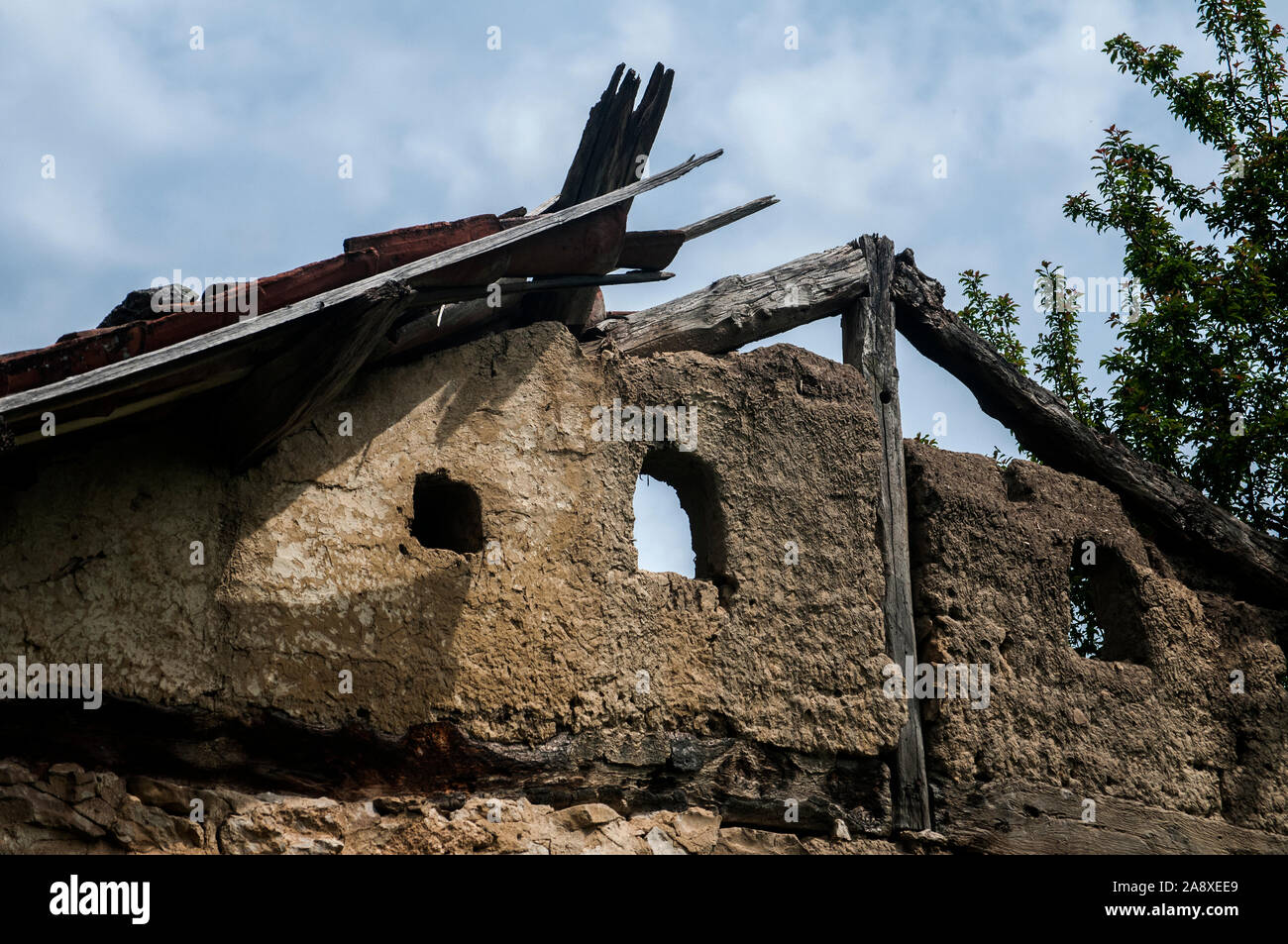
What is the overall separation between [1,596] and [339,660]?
1044mm

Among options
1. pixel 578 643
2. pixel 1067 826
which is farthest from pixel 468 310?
pixel 1067 826

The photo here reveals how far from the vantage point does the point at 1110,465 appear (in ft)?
21.4

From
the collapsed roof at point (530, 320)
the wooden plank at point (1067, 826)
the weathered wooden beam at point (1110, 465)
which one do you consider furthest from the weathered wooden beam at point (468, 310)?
the wooden plank at point (1067, 826)

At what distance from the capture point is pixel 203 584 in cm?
418

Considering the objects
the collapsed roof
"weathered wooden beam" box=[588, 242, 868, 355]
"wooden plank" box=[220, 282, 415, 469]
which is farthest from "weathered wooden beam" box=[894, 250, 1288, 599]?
"wooden plank" box=[220, 282, 415, 469]

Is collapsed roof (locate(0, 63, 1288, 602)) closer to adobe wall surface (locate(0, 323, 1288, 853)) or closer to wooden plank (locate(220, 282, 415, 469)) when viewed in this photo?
wooden plank (locate(220, 282, 415, 469))

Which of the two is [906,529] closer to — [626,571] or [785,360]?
[785,360]

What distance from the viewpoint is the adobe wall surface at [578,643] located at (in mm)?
4043

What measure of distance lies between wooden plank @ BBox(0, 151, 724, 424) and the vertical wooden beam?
1.57 meters

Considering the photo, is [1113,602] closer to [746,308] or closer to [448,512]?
[746,308]

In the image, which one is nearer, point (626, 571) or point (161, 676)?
point (161, 676)

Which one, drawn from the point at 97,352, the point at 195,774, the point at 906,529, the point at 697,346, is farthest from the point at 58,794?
the point at 906,529

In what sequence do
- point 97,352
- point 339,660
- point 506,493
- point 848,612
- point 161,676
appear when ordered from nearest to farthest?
point 97,352, point 161,676, point 339,660, point 506,493, point 848,612

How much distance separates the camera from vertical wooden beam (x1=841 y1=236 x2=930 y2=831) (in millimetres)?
5363
